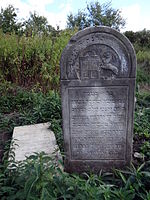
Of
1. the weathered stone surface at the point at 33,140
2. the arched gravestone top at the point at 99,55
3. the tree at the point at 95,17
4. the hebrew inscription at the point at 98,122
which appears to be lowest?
the weathered stone surface at the point at 33,140

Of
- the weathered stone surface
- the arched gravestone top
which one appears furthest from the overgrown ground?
the arched gravestone top

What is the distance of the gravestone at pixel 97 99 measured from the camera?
2.23 m

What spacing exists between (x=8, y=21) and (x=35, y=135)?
16.2m

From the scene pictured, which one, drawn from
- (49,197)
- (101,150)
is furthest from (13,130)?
(49,197)

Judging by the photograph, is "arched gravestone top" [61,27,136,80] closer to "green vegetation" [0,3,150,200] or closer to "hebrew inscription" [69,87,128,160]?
"hebrew inscription" [69,87,128,160]

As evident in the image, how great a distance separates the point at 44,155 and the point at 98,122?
0.79 m

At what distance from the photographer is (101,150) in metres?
2.56

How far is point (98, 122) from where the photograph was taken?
246cm

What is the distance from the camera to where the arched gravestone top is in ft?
7.22

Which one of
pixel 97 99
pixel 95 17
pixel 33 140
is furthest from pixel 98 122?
pixel 95 17

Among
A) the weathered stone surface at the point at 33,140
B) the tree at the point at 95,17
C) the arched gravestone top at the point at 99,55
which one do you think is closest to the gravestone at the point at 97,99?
the arched gravestone top at the point at 99,55

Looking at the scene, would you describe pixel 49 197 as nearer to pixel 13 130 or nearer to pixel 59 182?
pixel 59 182

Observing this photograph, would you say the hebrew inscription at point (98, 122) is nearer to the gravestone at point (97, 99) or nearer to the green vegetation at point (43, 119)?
the gravestone at point (97, 99)

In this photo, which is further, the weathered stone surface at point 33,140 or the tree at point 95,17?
the tree at point 95,17
